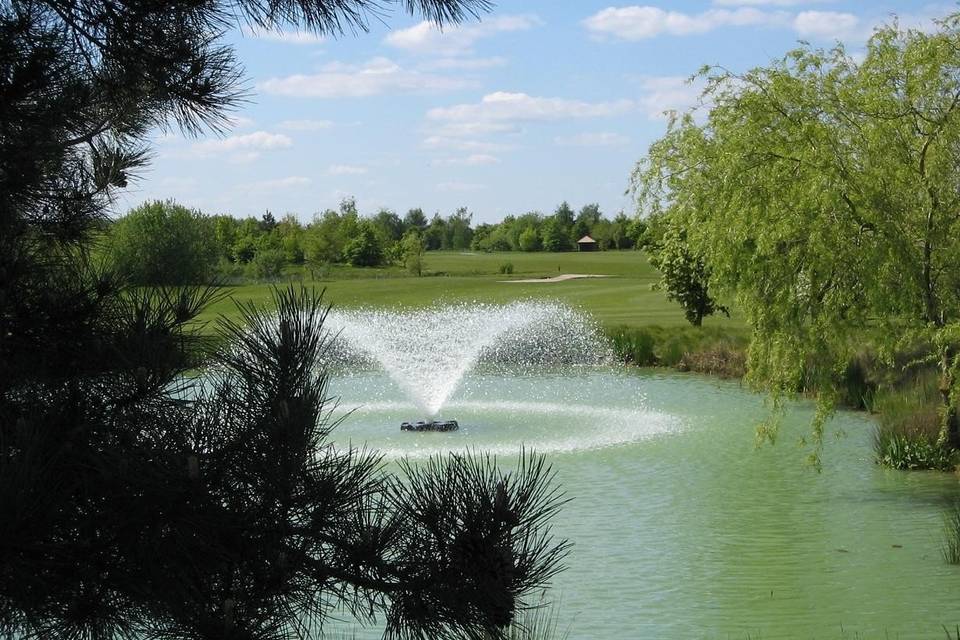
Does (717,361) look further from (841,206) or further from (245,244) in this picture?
(245,244)

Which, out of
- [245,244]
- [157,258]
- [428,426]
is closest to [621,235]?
[245,244]

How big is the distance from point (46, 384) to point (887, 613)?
7298 millimetres

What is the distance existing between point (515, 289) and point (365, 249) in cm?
2430

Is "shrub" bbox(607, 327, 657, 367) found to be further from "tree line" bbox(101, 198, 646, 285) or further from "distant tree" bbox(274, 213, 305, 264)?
"distant tree" bbox(274, 213, 305, 264)

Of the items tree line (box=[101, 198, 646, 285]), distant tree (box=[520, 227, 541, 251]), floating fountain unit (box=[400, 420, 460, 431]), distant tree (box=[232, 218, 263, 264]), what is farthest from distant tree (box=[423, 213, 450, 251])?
floating fountain unit (box=[400, 420, 460, 431])

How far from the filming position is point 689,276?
1228 inches

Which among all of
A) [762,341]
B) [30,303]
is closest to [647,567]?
[762,341]

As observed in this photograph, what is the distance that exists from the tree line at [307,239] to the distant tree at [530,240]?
0.30ft

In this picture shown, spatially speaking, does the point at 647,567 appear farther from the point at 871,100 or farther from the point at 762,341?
the point at 871,100

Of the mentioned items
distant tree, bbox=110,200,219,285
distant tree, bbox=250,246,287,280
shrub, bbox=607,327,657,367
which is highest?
distant tree, bbox=110,200,219,285

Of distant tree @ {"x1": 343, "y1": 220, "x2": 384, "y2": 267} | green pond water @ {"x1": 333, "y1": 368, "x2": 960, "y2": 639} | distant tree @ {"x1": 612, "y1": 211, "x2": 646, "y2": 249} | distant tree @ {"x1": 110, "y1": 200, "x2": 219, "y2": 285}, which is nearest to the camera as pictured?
distant tree @ {"x1": 110, "y1": 200, "x2": 219, "y2": 285}

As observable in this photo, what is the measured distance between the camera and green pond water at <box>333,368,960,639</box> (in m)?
9.00

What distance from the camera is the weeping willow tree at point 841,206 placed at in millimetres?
13203

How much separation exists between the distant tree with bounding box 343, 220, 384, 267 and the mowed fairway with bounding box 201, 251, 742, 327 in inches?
148
